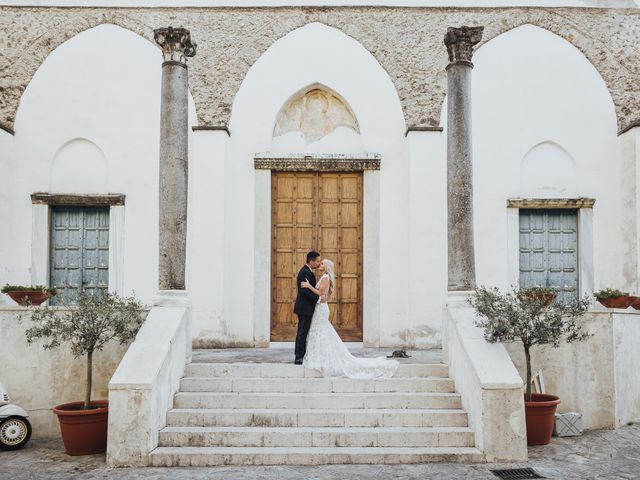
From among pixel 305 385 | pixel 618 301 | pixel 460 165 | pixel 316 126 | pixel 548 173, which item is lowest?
pixel 305 385

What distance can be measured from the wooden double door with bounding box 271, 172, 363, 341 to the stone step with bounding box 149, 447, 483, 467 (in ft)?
16.8

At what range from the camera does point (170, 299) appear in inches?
364

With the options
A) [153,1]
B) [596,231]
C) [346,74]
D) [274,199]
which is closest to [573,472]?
[596,231]

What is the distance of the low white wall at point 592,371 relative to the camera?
926 cm

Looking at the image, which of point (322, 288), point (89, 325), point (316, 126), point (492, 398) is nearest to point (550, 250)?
point (316, 126)

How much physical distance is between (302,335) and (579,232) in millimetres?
6049

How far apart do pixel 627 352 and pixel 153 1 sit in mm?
9981

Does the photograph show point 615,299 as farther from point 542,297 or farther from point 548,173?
point 548,173

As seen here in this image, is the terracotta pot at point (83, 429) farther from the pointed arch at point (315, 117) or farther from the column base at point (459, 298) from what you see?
the pointed arch at point (315, 117)

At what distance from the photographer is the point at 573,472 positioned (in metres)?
7.25

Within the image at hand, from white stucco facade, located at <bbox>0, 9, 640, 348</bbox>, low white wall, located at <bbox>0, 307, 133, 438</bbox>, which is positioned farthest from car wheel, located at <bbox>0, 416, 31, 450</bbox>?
white stucco facade, located at <bbox>0, 9, 640, 348</bbox>

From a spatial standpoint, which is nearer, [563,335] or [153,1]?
[563,335]

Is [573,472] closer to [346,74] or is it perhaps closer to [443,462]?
[443,462]

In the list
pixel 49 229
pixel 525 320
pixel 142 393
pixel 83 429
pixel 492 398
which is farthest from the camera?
pixel 49 229
